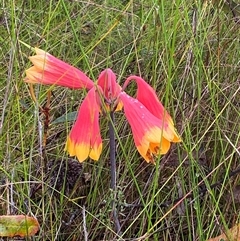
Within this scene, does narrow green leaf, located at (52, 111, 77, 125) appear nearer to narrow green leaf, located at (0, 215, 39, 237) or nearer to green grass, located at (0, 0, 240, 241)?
green grass, located at (0, 0, 240, 241)

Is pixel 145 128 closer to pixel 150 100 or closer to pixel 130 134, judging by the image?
pixel 150 100

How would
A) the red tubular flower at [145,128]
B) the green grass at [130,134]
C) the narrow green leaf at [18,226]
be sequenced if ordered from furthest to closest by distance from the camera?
the green grass at [130,134] < the narrow green leaf at [18,226] < the red tubular flower at [145,128]

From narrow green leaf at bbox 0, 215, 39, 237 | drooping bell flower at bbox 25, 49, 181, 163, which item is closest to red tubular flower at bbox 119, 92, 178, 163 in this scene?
drooping bell flower at bbox 25, 49, 181, 163

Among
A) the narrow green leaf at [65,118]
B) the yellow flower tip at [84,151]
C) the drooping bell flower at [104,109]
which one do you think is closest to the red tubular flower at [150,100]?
the drooping bell flower at [104,109]

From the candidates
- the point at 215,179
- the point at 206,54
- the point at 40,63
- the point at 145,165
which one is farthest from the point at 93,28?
the point at 40,63

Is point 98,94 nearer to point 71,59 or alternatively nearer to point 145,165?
point 145,165

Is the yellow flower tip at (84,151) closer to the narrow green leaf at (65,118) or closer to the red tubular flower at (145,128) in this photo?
the red tubular flower at (145,128)

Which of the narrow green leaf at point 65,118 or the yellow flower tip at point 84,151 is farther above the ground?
the yellow flower tip at point 84,151

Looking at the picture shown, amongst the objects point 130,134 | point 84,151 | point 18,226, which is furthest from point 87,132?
point 130,134
